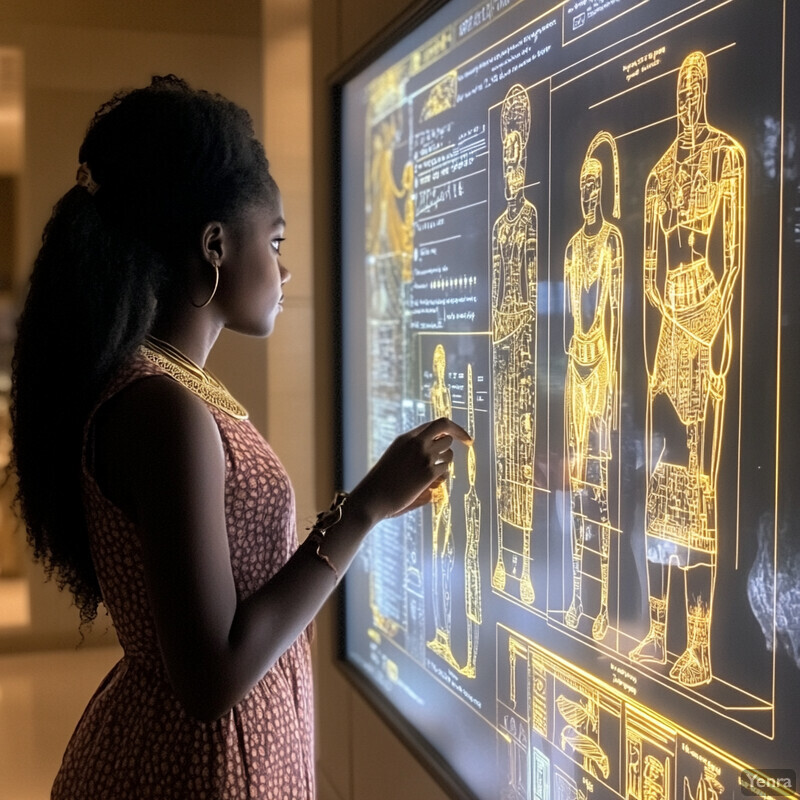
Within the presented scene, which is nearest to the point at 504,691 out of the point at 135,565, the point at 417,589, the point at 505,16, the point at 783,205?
the point at 417,589

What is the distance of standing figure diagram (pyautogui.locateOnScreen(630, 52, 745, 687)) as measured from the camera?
1.02 metres

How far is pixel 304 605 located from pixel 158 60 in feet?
13.0

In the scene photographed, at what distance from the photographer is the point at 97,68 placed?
4398mm

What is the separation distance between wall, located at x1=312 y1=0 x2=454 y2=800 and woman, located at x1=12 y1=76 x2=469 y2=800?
1040mm

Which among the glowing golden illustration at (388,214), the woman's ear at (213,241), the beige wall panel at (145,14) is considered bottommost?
the woman's ear at (213,241)

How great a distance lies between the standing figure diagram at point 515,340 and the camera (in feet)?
4.83

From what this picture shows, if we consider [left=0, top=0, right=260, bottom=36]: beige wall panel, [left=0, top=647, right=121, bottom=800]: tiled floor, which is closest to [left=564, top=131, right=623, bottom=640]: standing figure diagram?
[left=0, top=647, right=121, bottom=800]: tiled floor

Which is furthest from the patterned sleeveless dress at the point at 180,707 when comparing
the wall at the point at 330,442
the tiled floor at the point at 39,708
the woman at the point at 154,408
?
the tiled floor at the point at 39,708

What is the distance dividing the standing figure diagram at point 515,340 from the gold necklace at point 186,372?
469 mm

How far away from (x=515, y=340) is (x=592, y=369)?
25cm

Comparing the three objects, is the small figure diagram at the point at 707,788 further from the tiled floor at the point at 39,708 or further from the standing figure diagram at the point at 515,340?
the tiled floor at the point at 39,708

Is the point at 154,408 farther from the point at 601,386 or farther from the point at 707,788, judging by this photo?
the point at 707,788

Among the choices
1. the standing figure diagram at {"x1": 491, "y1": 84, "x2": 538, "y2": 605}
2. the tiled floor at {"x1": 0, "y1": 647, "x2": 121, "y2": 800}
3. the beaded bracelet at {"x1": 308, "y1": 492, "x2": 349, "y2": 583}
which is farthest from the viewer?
the tiled floor at {"x1": 0, "y1": 647, "x2": 121, "y2": 800}

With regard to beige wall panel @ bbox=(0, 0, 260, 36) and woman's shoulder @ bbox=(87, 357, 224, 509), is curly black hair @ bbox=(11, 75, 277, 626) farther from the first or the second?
beige wall panel @ bbox=(0, 0, 260, 36)
